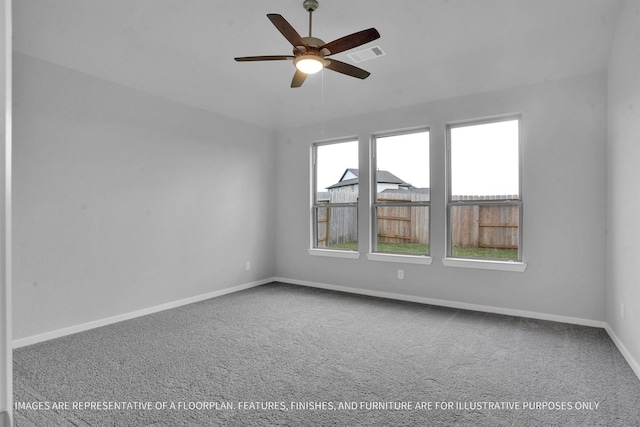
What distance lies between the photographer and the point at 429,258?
4551 millimetres

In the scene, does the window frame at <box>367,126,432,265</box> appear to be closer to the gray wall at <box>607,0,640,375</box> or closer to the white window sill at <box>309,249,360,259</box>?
the white window sill at <box>309,249,360,259</box>

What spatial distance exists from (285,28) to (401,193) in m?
2.93

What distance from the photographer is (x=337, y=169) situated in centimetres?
548

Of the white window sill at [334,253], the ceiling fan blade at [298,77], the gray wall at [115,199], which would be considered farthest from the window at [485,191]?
the gray wall at [115,199]

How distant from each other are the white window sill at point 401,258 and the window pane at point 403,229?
11cm

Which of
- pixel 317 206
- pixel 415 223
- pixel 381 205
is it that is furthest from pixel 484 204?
pixel 317 206

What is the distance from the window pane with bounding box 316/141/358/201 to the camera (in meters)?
5.32

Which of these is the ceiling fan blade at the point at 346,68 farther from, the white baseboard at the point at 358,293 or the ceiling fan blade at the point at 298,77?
the white baseboard at the point at 358,293

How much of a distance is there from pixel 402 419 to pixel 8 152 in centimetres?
228

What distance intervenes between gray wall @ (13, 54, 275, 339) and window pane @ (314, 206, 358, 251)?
1.12 m

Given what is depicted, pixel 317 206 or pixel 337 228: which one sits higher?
pixel 317 206

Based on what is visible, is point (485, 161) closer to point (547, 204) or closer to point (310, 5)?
point (547, 204)

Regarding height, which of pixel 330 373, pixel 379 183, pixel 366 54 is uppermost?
pixel 366 54

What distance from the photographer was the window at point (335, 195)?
5.33 metres
